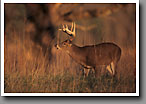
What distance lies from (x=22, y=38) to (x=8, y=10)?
1.37ft

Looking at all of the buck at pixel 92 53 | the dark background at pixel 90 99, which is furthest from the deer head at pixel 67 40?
the dark background at pixel 90 99

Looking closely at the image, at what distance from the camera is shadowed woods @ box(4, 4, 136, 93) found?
4.20 meters

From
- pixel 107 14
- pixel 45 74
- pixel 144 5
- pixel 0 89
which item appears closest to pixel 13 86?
pixel 0 89

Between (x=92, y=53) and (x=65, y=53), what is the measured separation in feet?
1.17

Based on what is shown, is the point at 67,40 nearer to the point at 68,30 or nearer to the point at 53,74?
the point at 68,30

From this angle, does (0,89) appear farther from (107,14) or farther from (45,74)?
(107,14)

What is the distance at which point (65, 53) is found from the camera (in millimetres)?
4258

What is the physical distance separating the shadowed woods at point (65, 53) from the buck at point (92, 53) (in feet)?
0.17

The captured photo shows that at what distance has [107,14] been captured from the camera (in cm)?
423

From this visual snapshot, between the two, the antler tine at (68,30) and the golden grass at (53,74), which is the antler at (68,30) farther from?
the golden grass at (53,74)

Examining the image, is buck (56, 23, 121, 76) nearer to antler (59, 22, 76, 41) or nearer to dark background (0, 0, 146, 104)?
antler (59, 22, 76, 41)

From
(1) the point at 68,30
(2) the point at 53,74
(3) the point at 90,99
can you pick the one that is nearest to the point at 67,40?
(1) the point at 68,30

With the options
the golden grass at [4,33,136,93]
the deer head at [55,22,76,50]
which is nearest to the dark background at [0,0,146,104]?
the golden grass at [4,33,136,93]

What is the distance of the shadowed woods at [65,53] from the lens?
4199 mm
